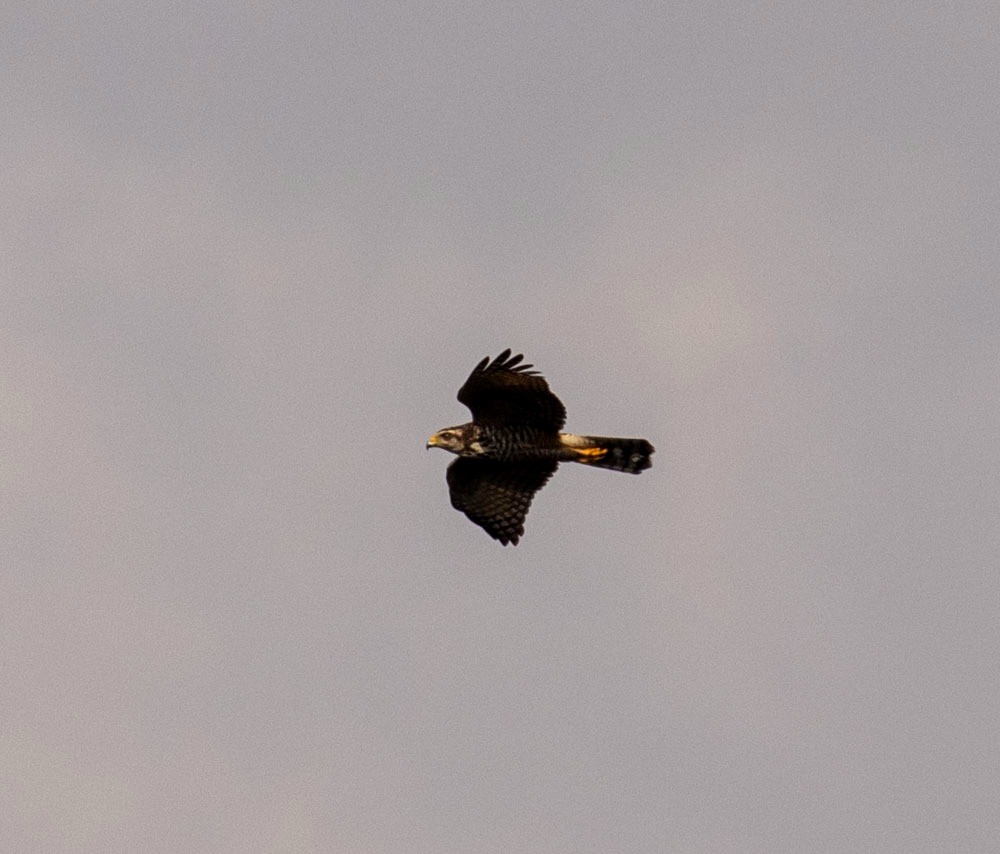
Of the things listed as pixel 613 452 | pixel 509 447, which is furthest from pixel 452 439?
pixel 613 452

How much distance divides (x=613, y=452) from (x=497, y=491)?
5.40 ft

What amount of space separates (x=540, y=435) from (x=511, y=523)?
1507 millimetres

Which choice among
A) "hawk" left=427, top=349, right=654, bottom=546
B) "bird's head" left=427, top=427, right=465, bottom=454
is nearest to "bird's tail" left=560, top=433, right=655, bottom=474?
"hawk" left=427, top=349, right=654, bottom=546

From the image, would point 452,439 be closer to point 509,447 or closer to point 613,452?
point 509,447

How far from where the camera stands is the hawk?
36.8 metres

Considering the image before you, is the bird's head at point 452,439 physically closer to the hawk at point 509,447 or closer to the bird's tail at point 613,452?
the hawk at point 509,447

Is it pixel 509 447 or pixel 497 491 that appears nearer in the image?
pixel 509 447

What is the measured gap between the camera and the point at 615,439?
37.8 metres

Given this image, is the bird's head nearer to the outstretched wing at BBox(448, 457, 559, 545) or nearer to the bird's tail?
the outstretched wing at BBox(448, 457, 559, 545)

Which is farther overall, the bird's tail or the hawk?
the bird's tail

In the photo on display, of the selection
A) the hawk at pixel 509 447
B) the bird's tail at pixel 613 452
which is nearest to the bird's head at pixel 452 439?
the hawk at pixel 509 447

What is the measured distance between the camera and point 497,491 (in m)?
38.2

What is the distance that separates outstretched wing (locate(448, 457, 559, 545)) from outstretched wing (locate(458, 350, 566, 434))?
90cm

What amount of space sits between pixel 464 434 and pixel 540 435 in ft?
3.30
